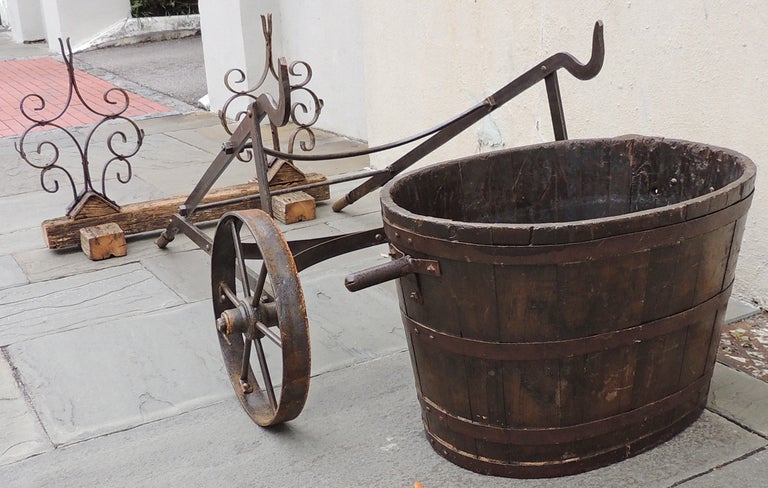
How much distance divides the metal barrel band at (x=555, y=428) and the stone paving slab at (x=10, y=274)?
9.20 ft

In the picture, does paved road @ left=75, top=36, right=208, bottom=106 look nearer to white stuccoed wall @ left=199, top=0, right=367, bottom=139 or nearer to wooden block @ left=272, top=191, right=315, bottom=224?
white stuccoed wall @ left=199, top=0, right=367, bottom=139

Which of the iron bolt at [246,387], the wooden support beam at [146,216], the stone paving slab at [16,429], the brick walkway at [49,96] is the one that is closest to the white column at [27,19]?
the brick walkway at [49,96]

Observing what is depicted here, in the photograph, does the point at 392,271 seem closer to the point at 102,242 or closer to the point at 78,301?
the point at 78,301

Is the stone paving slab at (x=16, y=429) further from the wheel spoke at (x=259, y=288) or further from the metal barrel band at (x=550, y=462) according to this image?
the metal barrel band at (x=550, y=462)

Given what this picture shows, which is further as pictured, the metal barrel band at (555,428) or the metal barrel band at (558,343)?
the metal barrel band at (555,428)

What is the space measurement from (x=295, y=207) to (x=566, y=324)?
122 inches

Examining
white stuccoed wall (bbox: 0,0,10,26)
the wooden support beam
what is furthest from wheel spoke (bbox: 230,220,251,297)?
white stuccoed wall (bbox: 0,0,10,26)

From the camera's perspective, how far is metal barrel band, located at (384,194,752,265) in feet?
7.38

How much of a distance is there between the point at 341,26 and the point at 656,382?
206 inches

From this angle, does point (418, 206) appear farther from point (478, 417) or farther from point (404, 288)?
point (478, 417)

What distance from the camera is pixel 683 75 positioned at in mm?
3693

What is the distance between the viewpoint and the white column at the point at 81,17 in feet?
44.5

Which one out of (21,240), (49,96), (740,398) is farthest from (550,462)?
(49,96)

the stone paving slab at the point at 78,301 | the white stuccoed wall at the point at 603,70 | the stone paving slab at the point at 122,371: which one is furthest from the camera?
the stone paving slab at the point at 78,301
